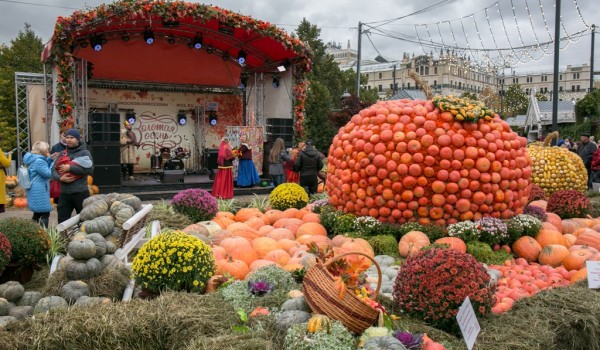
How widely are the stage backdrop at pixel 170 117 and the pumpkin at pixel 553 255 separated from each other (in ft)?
50.4

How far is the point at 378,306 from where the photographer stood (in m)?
3.65

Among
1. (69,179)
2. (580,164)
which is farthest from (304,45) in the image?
(69,179)

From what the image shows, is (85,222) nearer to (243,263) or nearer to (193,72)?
(243,263)

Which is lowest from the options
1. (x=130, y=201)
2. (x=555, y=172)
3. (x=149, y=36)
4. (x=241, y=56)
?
(x=130, y=201)

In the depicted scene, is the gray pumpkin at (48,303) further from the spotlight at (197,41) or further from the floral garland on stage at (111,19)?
the spotlight at (197,41)

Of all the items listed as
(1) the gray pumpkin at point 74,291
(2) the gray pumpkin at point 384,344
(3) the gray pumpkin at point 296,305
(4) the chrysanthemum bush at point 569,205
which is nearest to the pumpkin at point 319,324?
(2) the gray pumpkin at point 384,344

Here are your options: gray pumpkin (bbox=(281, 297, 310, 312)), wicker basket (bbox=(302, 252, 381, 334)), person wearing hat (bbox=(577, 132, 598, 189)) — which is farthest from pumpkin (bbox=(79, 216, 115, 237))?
person wearing hat (bbox=(577, 132, 598, 189))

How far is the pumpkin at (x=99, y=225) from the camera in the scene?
5.46m

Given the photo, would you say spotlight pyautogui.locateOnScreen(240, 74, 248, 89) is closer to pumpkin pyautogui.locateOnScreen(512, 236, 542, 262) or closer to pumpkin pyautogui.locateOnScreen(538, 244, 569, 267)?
pumpkin pyautogui.locateOnScreen(512, 236, 542, 262)

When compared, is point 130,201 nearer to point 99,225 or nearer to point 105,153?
Result: point 99,225

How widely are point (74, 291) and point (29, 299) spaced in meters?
0.45

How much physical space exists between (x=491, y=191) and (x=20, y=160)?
1539 cm

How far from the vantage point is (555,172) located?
10.2 m

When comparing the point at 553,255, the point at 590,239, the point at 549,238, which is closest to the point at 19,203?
the point at 549,238
